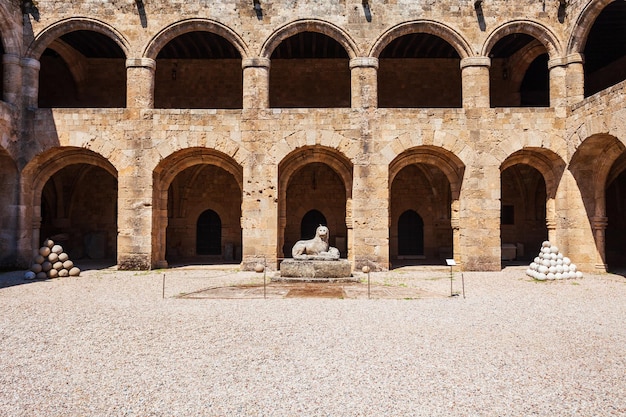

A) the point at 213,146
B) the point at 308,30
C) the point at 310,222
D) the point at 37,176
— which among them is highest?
the point at 308,30

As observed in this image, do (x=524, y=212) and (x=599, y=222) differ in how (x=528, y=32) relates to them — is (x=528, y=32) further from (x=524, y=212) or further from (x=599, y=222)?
(x=524, y=212)

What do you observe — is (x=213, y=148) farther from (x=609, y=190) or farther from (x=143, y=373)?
(x=609, y=190)

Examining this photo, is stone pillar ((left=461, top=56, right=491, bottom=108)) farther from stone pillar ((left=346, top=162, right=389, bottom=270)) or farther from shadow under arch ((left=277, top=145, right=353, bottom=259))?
shadow under arch ((left=277, top=145, right=353, bottom=259))

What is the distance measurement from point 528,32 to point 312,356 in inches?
508

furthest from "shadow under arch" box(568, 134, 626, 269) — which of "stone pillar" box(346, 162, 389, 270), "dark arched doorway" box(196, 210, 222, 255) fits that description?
"dark arched doorway" box(196, 210, 222, 255)

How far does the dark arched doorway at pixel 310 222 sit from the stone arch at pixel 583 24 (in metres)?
10.4

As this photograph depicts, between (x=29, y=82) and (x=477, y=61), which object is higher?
(x=477, y=61)

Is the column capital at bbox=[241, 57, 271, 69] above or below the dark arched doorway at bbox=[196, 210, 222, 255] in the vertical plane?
above

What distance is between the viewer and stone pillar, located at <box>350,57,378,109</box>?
42.2 ft

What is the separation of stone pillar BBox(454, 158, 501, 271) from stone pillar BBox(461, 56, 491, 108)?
4.14 feet

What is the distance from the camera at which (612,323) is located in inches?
249

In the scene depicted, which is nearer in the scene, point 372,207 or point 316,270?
→ point 316,270

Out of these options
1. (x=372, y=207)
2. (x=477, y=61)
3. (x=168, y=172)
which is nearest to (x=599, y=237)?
(x=477, y=61)

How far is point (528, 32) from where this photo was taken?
1296 centimetres
